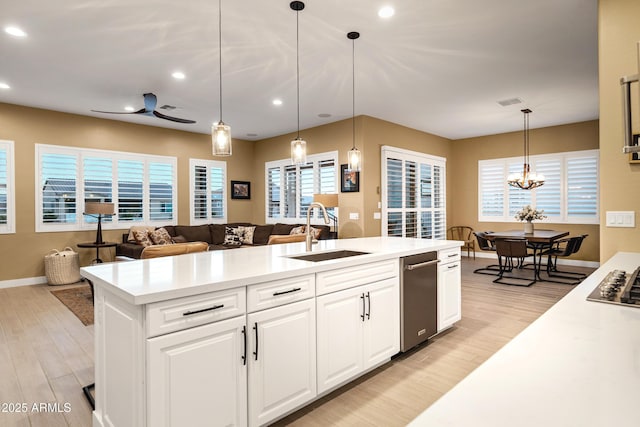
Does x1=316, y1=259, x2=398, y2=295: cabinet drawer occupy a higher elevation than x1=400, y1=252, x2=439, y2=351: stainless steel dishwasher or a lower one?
higher

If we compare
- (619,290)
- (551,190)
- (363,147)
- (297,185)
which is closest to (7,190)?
(297,185)

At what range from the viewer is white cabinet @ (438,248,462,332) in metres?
3.28

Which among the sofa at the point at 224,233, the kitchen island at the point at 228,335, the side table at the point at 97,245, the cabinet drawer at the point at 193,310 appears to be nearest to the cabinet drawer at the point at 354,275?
the kitchen island at the point at 228,335

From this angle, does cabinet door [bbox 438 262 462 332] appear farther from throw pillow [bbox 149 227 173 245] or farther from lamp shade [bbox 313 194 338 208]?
throw pillow [bbox 149 227 173 245]

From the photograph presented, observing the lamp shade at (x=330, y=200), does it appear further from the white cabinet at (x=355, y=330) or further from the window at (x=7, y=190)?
the window at (x=7, y=190)

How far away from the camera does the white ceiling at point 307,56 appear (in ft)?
10.1

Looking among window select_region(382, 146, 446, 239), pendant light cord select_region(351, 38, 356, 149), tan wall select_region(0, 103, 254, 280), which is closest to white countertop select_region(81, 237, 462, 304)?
pendant light cord select_region(351, 38, 356, 149)

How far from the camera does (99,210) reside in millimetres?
5848

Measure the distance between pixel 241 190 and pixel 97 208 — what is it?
3174mm

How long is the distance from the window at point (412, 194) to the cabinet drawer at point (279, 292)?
467 cm

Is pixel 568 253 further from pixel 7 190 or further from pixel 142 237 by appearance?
pixel 7 190

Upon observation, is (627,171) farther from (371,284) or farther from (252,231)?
(252,231)

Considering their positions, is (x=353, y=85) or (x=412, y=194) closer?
(x=353, y=85)

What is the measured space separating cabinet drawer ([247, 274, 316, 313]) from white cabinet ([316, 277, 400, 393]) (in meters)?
0.14
